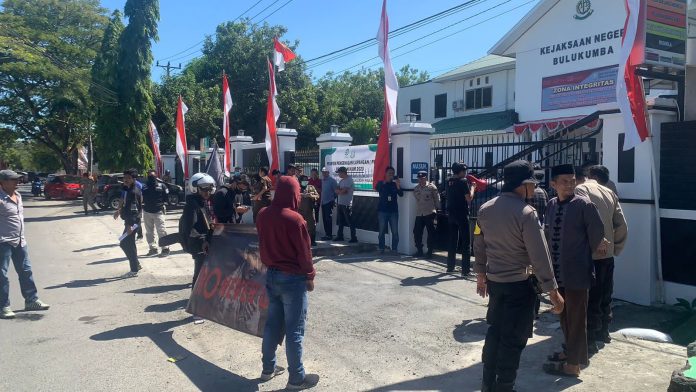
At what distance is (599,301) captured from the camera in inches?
217

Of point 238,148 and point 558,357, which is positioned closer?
point 558,357

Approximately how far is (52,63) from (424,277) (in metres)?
26.7

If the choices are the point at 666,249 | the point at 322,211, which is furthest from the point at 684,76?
the point at 322,211

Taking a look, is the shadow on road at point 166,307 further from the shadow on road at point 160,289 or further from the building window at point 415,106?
the building window at point 415,106

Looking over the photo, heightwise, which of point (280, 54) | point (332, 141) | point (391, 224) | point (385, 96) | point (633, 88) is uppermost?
point (280, 54)

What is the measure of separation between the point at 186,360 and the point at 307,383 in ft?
4.81

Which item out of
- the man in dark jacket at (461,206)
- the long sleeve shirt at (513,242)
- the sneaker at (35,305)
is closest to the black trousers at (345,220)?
the man in dark jacket at (461,206)

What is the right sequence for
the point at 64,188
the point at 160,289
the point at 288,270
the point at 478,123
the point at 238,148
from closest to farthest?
the point at 288,270 < the point at 160,289 < the point at 238,148 < the point at 478,123 < the point at 64,188

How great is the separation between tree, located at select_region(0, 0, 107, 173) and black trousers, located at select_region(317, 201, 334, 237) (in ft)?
62.8

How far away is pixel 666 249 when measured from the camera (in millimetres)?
7410

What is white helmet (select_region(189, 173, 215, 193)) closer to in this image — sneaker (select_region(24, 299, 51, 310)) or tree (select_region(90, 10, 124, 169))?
sneaker (select_region(24, 299, 51, 310))

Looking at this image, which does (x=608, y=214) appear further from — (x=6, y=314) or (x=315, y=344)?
(x=6, y=314)

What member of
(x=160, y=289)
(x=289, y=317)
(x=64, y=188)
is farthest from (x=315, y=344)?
(x=64, y=188)

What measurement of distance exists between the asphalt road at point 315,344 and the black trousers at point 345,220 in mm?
2829
